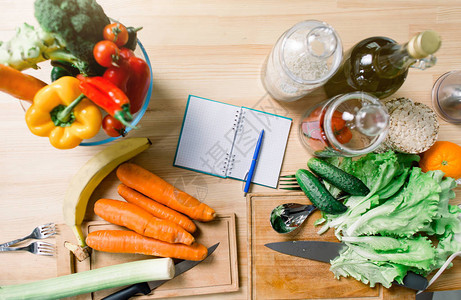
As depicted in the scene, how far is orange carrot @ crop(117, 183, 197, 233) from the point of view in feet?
2.81

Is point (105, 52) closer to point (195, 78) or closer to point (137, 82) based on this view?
point (137, 82)

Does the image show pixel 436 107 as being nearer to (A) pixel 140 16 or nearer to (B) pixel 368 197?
(B) pixel 368 197

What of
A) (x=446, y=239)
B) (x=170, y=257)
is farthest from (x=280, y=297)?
(x=446, y=239)

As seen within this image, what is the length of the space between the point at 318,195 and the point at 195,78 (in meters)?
0.46

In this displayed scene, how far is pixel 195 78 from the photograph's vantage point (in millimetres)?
879

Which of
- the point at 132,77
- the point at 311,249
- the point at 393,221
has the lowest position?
the point at 311,249

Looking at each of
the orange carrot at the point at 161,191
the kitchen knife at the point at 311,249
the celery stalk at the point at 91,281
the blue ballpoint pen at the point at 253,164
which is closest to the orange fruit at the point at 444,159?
the kitchen knife at the point at 311,249

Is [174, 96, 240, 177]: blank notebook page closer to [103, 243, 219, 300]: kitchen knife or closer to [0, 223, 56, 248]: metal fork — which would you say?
[103, 243, 219, 300]: kitchen knife

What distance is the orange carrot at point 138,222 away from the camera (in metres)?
0.83

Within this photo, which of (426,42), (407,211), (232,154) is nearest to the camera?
(426,42)

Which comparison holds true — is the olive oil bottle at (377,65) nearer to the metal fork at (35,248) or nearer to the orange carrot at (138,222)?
the orange carrot at (138,222)

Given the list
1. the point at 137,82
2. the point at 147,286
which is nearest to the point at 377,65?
the point at 137,82

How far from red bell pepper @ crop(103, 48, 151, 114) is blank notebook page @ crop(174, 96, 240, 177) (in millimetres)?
183

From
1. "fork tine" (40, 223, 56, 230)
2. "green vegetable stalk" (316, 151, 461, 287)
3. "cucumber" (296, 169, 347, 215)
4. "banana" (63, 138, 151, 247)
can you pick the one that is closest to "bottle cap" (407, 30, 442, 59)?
"green vegetable stalk" (316, 151, 461, 287)
